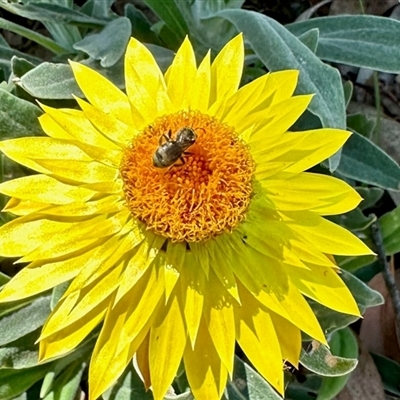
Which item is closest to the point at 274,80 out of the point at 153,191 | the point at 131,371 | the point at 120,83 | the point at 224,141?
the point at 224,141

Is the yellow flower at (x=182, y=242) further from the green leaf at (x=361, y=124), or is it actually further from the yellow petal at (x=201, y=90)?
the green leaf at (x=361, y=124)

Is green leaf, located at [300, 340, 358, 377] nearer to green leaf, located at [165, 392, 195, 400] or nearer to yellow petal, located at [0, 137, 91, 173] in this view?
green leaf, located at [165, 392, 195, 400]

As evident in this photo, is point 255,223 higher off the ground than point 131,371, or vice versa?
point 255,223

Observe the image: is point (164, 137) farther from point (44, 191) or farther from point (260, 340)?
point (260, 340)

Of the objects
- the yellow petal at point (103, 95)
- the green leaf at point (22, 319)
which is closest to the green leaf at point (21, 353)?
the green leaf at point (22, 319)

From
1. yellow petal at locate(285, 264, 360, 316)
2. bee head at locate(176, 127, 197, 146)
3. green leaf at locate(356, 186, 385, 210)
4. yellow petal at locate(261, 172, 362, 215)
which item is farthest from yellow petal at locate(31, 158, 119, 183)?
green leaf at locate(356, 186, 385, 210)

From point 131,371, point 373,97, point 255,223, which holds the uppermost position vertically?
point 255,223

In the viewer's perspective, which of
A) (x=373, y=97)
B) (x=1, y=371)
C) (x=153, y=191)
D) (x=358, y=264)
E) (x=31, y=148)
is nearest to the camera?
(x=153, y=191)

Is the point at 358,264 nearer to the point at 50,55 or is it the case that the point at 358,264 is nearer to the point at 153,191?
the point at 153,191
